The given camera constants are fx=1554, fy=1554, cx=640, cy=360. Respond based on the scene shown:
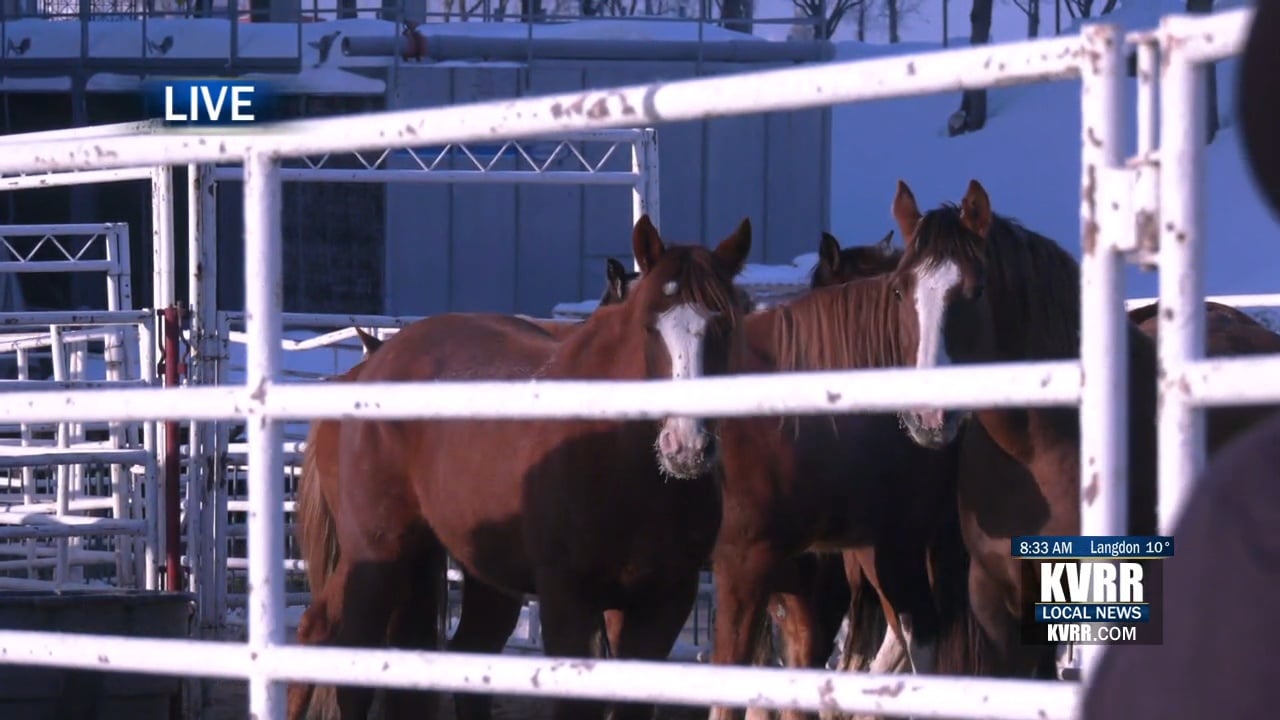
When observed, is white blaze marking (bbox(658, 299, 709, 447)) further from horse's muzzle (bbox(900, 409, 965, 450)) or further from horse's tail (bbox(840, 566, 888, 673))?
horse's tail (bbox(840, 566, 888, 673))

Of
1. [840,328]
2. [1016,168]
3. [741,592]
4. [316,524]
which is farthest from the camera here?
[1016,168]

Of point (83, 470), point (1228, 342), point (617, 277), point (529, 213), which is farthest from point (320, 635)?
point (529, 213)

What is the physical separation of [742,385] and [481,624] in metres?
3.44

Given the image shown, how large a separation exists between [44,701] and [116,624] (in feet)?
1.29

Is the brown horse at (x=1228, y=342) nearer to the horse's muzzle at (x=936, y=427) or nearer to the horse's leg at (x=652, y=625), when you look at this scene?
the horse's muzzle at (x=936, y=427)

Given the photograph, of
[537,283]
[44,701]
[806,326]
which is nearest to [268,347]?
[44,701]

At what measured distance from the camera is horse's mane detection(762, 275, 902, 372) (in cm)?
488

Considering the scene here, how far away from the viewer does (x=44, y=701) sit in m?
4.32

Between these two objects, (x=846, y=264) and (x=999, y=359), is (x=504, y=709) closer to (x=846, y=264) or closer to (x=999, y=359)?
(x=846, y=264)

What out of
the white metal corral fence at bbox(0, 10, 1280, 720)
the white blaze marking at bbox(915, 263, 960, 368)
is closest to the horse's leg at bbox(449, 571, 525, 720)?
the white blaze marking at bbox(915, 263, 960, 368)

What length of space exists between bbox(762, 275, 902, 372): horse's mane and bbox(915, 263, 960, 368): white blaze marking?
1.47 feet

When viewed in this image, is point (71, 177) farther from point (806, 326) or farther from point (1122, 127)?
point (1122, 127)

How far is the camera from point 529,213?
16.2 m

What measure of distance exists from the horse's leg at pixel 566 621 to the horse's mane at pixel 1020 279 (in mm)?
1365
